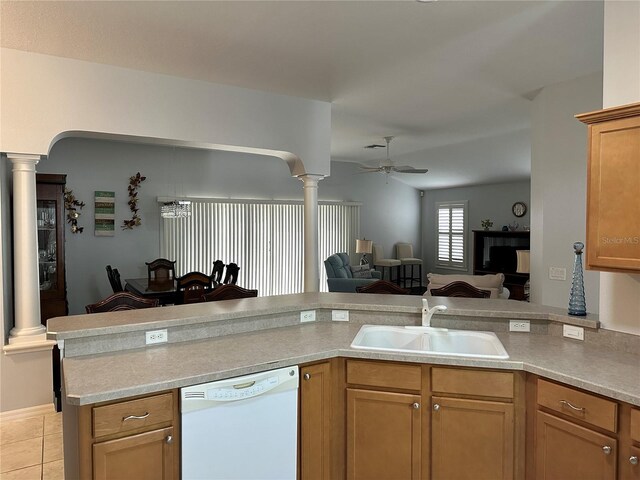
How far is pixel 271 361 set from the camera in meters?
2.03

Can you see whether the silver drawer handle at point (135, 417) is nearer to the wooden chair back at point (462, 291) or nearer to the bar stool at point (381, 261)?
the wooden chair back at point (462, 291)

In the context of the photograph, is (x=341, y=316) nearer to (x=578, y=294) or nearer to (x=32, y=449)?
(x=578, y=294)

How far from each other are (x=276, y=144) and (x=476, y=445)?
3347mm

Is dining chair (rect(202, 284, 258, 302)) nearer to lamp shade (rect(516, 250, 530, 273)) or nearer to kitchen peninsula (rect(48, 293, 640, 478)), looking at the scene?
kitchen peninsula (rect(48, 293, 640, 478))

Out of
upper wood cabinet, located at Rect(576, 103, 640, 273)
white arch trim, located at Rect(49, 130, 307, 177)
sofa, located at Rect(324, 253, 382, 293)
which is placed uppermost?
white arch trim, located at Rect(49, 130, 307, 177)

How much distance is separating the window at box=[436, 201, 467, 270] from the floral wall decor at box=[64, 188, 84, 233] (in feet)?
25.6

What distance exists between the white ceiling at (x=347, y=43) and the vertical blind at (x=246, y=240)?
10.8 ft

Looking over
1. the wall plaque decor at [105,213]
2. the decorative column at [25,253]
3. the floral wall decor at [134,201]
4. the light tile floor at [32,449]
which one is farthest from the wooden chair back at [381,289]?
the wall plaque decor at [105,213]

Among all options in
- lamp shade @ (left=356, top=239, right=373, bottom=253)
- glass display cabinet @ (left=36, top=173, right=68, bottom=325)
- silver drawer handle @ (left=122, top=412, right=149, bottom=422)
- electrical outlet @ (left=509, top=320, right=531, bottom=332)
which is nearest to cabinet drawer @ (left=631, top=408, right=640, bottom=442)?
electrical outlet @ (left=509, top=320, right=531, bottom=332)

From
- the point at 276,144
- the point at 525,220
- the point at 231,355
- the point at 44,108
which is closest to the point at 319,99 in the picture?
the point at 276,144

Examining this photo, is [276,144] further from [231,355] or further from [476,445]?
[476,445]

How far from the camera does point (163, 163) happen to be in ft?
22.7

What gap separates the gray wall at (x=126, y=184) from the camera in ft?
20.4

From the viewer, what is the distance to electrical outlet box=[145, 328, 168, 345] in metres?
2.32
